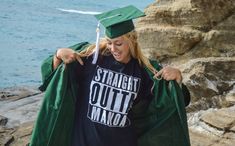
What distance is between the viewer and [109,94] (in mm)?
2055

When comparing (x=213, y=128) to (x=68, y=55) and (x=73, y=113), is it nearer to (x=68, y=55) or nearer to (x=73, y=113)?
(x=73, y=113)

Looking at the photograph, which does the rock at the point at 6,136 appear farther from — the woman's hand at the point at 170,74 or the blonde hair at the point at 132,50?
the woman's hand at the point at 170,74

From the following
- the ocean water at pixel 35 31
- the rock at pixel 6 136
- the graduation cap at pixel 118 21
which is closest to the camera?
the graduation cap at pixel 118 21

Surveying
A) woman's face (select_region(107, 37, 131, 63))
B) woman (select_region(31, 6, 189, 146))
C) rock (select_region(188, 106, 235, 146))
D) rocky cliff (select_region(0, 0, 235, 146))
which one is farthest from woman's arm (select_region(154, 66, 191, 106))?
rocky cliff (select_region(0, 0, 235, 146))

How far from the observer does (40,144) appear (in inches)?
82.5

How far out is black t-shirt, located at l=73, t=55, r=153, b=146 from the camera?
2049 millimetres

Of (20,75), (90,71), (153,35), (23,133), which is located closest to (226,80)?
(153,35)

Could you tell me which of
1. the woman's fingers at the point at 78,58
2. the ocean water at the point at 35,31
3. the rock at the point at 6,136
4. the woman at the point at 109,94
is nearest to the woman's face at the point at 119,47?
the woman at the point at 109,94

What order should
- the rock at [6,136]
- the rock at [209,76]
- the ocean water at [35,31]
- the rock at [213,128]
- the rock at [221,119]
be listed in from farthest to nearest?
the ocean water at [35,31] < the rock at [209,76] < the rock at [6,136] < the rock at [221,119] < the rock at [213,128]

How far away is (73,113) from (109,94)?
23cm

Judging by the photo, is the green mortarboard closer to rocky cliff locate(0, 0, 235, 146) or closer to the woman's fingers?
the woman's fingers

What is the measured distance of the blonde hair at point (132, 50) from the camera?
6.75 ft

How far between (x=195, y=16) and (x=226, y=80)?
78 cm

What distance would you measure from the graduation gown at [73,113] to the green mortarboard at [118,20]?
0.65 feet
